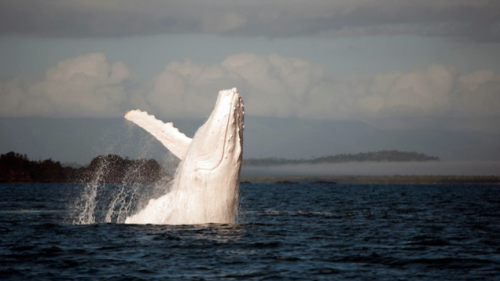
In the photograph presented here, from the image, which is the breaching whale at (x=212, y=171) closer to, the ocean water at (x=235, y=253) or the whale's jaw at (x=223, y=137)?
the whale's jaw at (x=223, y=137)

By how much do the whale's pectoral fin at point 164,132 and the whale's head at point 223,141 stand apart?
97 cm

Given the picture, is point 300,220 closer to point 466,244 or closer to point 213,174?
point 466,244

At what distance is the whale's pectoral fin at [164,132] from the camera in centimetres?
1664

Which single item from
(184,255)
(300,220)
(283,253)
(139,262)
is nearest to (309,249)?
(283,253)

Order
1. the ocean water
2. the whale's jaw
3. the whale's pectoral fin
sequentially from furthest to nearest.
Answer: the whale's pectoral fin → the whale's jaw → the ocean water

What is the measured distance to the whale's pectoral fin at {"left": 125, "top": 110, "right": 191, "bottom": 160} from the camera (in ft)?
54.6

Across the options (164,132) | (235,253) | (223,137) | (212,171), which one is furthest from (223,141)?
(235,253)

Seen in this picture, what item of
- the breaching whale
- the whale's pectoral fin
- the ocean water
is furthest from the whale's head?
the ocean water

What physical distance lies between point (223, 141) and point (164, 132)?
221cm

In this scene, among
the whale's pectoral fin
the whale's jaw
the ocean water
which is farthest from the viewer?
the whale's pectoral fin

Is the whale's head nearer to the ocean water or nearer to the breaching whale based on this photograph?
the breaching whale

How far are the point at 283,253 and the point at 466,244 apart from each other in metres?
5.75

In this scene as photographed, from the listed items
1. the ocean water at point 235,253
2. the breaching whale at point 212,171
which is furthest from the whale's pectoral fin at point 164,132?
the ocean water at point 235,253

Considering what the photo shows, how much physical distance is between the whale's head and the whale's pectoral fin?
97 cm
